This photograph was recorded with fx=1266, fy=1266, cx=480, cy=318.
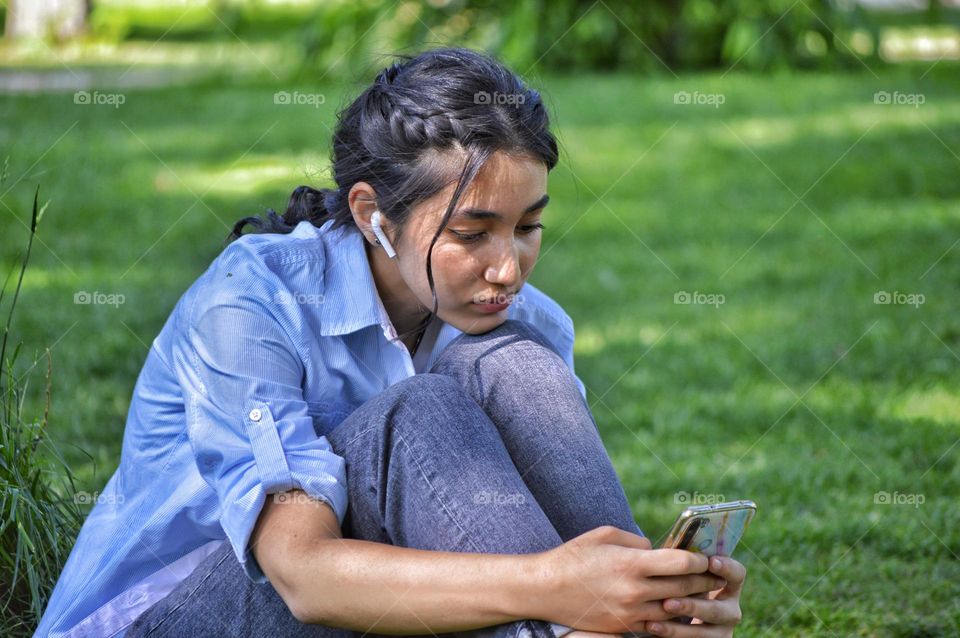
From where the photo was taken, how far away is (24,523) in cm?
224

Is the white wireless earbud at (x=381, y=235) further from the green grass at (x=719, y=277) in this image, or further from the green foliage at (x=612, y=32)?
the green foliage at (x=612, y=32)

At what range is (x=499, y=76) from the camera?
2.31 m

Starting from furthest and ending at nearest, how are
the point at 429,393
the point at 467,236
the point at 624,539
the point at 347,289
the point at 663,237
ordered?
the point at 663,237, the point at 347,289, the point at 467,236, the point at 429,393, the point at 624,539

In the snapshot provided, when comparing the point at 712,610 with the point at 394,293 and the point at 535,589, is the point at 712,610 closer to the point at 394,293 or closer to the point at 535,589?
the point at 535,589

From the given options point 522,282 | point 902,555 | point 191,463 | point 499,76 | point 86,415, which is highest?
point 499,76

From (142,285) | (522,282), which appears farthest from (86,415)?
(522,282)

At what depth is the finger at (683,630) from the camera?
A: 1.90 metres

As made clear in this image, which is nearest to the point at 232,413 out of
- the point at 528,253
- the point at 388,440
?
the point at 388,440

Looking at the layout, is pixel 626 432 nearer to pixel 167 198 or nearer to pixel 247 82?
pixel 167 198

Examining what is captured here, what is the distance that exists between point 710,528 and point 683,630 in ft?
0.54

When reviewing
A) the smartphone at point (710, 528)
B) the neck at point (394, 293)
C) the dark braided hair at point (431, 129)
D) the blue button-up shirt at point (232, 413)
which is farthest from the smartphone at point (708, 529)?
the neck at point (394, 293)

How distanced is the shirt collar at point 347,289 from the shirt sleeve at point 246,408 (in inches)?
5.5

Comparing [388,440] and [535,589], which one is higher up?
[388,440]

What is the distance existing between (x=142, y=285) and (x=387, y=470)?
3.17 m
